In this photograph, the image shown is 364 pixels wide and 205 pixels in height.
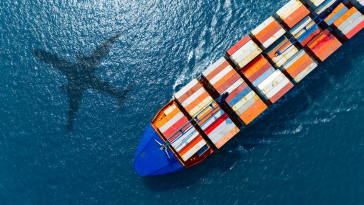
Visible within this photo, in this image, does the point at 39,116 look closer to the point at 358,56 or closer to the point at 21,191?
the point at 21,191

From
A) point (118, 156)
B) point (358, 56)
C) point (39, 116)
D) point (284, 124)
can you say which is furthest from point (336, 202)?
point (39, 116)

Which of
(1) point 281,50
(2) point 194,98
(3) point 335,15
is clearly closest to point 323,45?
(3) point 335,15

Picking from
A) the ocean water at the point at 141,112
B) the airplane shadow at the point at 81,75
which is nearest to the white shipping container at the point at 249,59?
the ocean water at the point at 141,112

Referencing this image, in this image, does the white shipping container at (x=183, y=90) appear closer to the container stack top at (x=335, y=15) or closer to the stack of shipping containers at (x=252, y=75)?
the stack of shipping containers at (x=252, y=75)

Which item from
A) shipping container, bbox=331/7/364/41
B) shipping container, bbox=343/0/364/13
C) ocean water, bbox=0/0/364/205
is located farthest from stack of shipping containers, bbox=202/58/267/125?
shipping container, bbox=343/0/364/13

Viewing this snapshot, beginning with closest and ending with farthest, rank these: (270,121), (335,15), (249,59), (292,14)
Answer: (249,59) → (292,14) → (335,15) → (270,121)

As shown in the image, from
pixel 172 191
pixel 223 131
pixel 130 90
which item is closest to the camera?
pixel 223 131

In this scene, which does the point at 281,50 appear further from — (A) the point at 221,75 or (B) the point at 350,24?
(B) the point at 350,24
